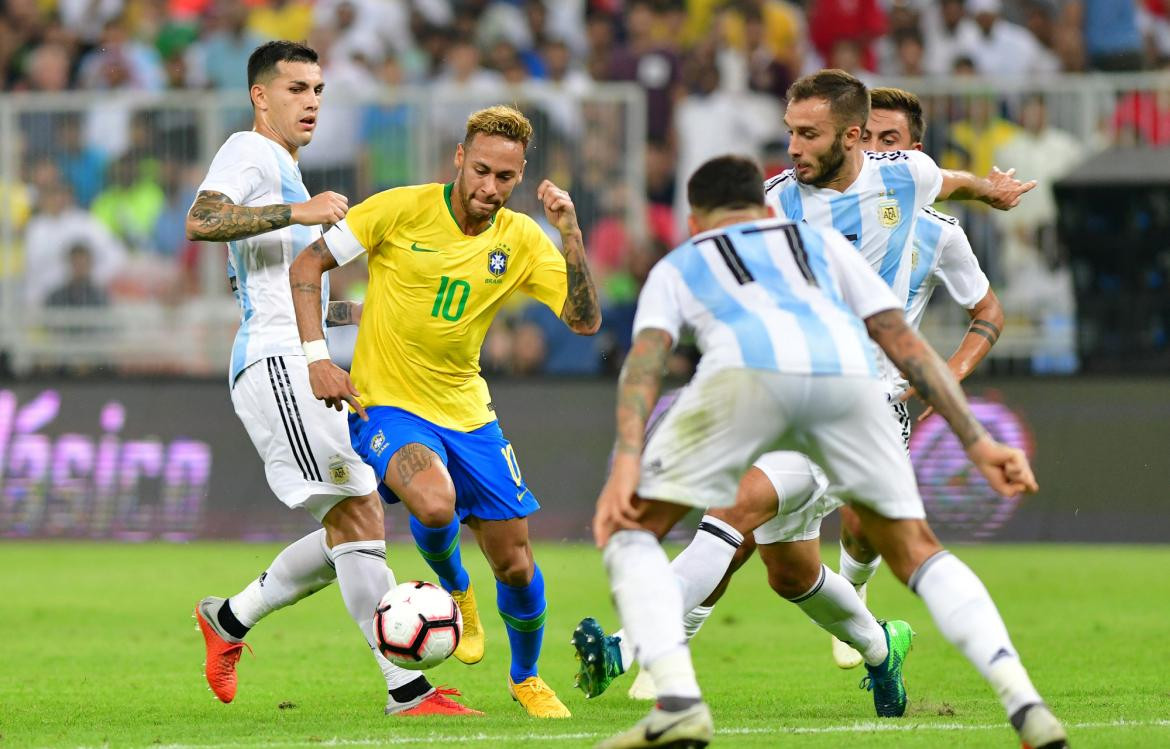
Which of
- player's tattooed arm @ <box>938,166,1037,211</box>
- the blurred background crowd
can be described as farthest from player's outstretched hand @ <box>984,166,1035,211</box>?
the blurred background crowd

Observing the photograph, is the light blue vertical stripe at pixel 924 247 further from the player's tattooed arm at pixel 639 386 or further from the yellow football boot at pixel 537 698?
the player's tattooed arm at pixel 639 386

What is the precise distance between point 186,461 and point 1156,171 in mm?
8219

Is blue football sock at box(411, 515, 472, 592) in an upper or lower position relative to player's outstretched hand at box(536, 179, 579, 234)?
lower

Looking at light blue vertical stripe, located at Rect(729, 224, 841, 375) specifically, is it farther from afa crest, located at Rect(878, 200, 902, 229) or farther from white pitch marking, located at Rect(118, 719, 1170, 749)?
afa crest, located at Rect(878, 200, 902, 229)

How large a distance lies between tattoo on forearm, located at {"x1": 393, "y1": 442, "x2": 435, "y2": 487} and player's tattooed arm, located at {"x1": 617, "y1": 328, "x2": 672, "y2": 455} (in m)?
1.79

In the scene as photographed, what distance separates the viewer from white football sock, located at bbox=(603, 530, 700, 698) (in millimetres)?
5566

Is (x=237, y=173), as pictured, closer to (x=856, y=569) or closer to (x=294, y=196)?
(x=294, y=196)

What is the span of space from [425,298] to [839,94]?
1929mm

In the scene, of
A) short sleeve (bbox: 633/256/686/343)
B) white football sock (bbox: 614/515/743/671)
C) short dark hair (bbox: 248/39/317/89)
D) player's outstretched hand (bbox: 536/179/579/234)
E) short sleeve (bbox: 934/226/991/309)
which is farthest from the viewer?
short sleeve (bbox: 934/226/991/309)

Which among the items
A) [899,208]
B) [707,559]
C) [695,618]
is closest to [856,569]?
[695,618]

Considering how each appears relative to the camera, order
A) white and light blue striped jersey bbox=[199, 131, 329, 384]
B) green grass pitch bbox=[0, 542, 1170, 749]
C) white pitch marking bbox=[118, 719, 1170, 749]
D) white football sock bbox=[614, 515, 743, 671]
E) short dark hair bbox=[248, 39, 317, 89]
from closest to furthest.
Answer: white pitch marking bbox=[118, 719, 1170, 749] → green grass pitch bbox=[0, 542, 1170, 749] → white football sock bbox=[614, 515, 743, 671] → white and light blue striped jersey bbox=[199, 131, 329, 384] → short dark hair bbox=[248, 39, 317, 89]

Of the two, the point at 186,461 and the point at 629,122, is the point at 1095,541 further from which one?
the point at 186,461

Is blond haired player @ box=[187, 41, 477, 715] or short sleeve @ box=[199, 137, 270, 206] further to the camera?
short sleeve @ box=[199, 137, 270, 206]

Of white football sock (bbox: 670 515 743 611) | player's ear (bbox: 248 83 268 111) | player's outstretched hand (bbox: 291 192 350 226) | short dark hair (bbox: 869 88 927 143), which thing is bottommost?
white football sock (bbox: 670 515 743 611)
